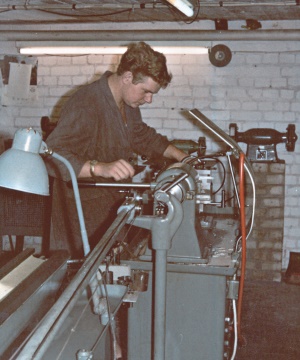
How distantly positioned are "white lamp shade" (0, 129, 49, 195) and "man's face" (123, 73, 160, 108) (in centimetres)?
157

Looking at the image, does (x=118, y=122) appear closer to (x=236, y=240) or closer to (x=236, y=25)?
(x=236, y=240)

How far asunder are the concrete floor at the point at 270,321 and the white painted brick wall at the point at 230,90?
49cm

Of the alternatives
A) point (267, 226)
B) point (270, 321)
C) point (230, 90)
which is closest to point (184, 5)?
point (230, 90)

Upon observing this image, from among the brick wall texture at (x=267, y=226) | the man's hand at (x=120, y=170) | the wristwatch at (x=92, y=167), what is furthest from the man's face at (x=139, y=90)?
the brick wall texture at (x=267, y=226)

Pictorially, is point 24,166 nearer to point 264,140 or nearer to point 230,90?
point 264,140

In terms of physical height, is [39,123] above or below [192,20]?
below

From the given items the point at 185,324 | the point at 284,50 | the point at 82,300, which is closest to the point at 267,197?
the point at 284,50

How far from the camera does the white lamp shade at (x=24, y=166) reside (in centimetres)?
121

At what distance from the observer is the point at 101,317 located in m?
1.44

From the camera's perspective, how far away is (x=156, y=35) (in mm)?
4137

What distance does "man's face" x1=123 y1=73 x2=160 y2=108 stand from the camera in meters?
2.78

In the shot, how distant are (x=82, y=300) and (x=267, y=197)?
9.04 ft

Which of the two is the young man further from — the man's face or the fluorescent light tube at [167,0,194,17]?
the fluorescent light tube at [167,0,194,17]

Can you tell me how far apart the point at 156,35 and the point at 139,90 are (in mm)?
1499
